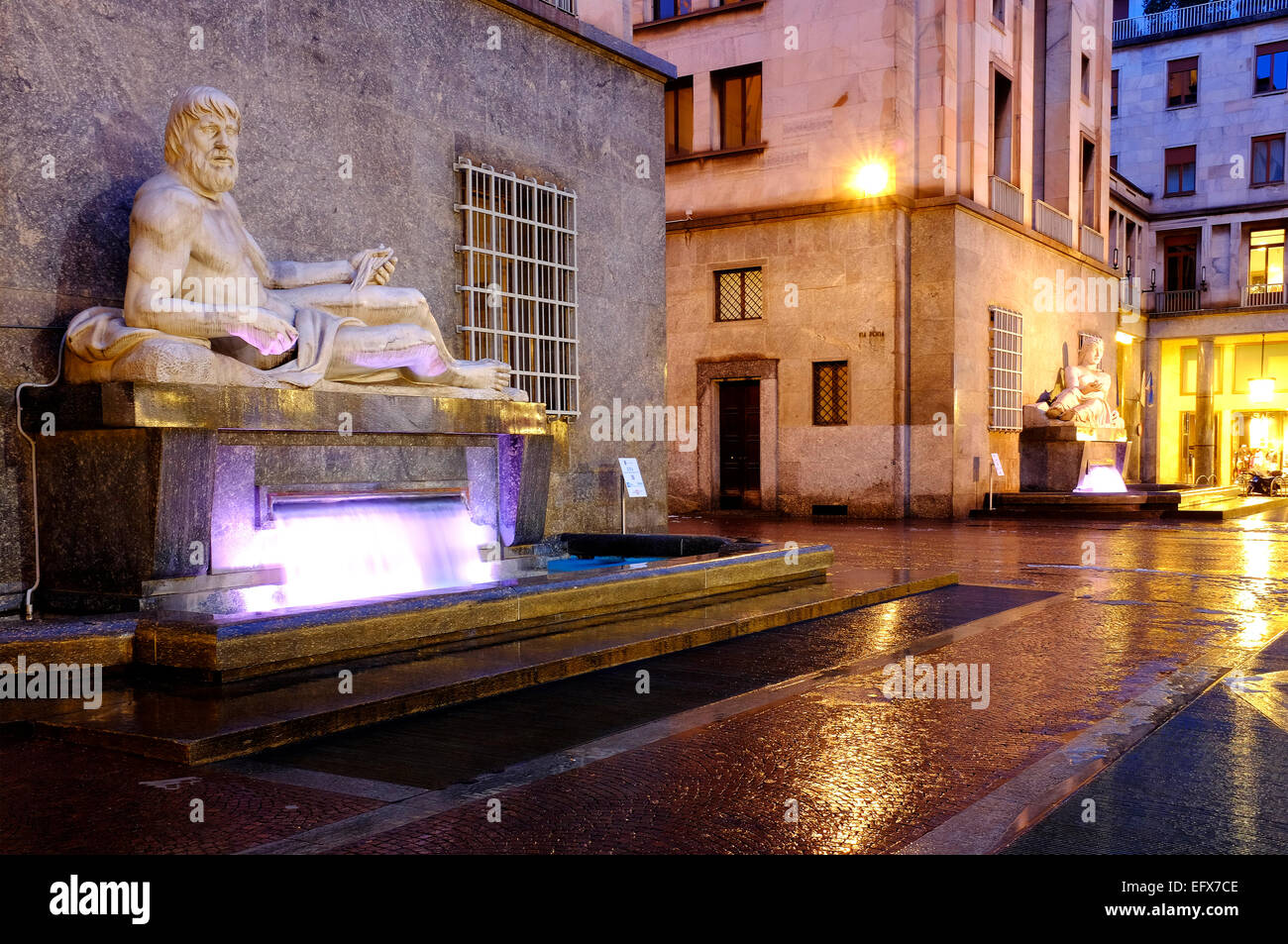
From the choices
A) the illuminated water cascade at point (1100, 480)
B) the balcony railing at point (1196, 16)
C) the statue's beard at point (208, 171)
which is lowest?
the illuminated water cascade at point (1100, 480)

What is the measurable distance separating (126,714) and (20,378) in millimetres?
3221

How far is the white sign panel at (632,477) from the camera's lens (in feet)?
39.7

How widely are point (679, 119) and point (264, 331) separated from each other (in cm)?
1893

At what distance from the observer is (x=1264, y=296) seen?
39969 millimetres

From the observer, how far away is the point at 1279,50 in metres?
39.3

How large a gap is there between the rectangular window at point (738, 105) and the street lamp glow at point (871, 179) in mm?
2446

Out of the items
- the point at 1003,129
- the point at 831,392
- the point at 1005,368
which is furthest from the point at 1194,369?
the point at 831,392

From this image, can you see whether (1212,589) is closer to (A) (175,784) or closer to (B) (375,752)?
(B) (375,752)

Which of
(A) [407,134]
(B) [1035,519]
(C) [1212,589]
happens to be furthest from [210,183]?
(B) [1035,519]

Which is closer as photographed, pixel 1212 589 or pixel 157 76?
pixel 157 76

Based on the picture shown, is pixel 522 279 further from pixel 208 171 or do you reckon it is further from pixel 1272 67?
pixel 1272 67

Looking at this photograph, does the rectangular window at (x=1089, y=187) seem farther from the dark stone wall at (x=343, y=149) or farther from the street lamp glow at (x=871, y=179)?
the dark stone wall at (x=343, y=149)

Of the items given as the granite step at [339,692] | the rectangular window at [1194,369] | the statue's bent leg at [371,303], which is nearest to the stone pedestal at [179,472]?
the statue's bent leg at [371,303]

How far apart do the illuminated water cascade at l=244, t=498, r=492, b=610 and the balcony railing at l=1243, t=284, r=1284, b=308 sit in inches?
1508
